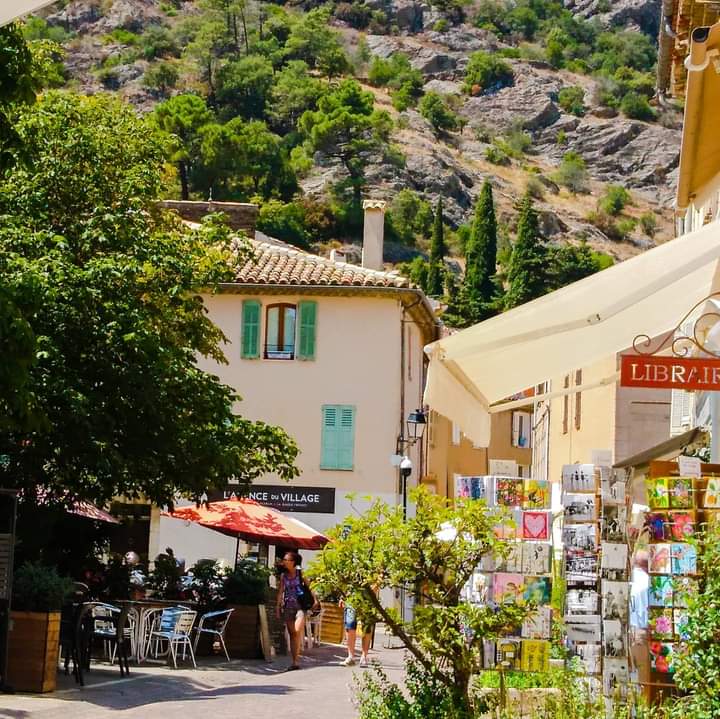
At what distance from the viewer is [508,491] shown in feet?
45.1

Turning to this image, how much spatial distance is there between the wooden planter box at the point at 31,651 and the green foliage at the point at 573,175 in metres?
162

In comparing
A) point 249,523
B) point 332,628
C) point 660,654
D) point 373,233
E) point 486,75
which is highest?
point 486,75

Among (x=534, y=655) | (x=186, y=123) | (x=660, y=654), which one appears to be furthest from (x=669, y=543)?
(x=186, y=123)

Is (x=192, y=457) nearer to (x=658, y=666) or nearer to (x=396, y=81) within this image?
(x=658, y=666)

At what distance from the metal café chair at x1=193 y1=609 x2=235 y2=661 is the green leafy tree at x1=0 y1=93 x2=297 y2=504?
83.0 inches

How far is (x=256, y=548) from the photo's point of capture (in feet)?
122

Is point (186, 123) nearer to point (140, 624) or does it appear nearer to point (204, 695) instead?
point (140, 624)

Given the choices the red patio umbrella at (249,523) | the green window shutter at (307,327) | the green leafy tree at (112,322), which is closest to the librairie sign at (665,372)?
the green leafy tree at (112,322)

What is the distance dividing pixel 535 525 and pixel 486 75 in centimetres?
18648

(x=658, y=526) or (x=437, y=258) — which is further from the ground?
(x=437, y=258)

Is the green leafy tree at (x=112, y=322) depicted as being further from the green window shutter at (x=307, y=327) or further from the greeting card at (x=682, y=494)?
the green window shutter at (x=307, y=327)

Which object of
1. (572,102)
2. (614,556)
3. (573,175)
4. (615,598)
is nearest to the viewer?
(615,598)

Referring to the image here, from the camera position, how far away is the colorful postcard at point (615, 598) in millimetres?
12070

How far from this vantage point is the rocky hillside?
15738 centimetres
